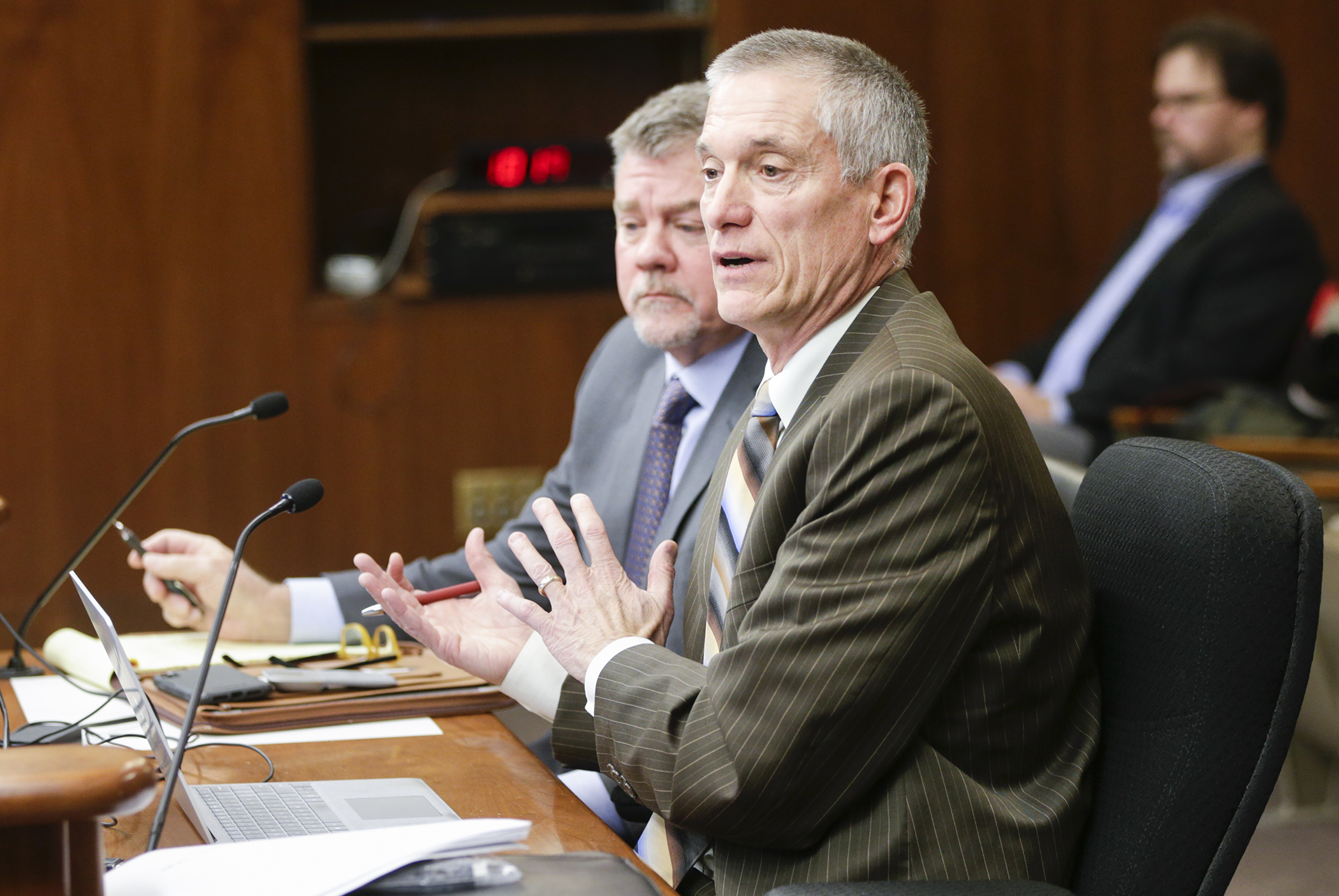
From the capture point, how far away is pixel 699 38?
12.5ft

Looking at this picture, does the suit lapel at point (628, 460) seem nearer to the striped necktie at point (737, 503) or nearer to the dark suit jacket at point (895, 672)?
the striped necktie at point (737, 503)

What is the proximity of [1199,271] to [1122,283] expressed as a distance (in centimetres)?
31

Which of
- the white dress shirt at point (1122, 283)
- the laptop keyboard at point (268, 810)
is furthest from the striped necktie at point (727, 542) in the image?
the white dress shirt at point (1122, 283)

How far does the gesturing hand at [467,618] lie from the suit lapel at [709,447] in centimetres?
23

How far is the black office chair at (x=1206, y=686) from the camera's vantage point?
3.28 ft

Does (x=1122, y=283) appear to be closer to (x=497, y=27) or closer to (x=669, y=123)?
(x=497, y=27)

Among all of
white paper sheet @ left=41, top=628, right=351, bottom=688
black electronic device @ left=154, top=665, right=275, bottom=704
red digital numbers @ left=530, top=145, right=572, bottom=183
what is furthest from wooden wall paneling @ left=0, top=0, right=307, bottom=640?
black electronic device @ left=154, top=665, right=275, bottom=704

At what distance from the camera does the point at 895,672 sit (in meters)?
0.99

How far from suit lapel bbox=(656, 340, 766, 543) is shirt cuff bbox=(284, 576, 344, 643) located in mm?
434

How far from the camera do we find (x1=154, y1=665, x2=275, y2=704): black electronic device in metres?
1.38

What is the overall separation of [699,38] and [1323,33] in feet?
6.36

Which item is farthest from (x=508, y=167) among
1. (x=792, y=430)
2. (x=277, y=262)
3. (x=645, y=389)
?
(x=792, y=430)

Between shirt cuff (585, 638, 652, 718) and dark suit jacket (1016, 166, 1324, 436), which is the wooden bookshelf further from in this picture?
shirt cuff (585, 638, 652, 718)

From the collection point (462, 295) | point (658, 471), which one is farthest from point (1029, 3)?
point (658, 471)
